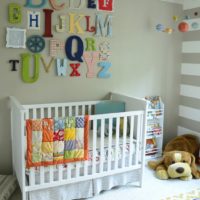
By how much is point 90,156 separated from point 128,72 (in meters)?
1.35

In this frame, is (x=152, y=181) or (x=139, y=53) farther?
(x=139, y=53)

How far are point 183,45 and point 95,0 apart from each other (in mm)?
1455

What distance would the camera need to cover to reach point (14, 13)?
271cm

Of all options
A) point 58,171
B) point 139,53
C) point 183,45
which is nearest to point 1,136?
point 58,171

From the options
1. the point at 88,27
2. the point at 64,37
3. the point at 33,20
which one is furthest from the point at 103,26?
the point at 33,20

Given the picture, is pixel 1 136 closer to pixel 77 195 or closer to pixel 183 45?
pixel 77 195

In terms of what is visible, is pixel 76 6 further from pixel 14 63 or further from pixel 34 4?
pixel 14 63

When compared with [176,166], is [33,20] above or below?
above

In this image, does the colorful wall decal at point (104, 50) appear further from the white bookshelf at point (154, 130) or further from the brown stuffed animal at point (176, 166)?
the brown stuffed animal at point (176, 166)

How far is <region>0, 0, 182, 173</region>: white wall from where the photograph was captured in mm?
2822

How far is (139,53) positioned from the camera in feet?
11.5

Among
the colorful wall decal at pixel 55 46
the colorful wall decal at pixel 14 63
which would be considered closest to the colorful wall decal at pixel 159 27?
the colorful wall decal at pixel 55 46

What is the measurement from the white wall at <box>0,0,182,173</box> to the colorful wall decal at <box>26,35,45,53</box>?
0.11 m

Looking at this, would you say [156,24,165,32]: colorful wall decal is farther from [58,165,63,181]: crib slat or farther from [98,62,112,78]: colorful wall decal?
[58,165,63,181]: crib slat
